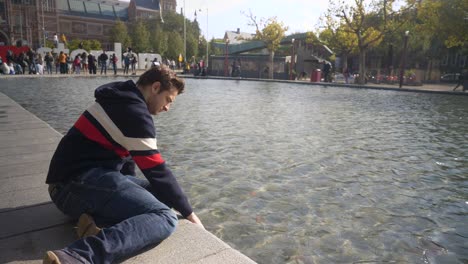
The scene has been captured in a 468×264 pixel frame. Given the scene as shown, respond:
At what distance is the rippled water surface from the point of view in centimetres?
304

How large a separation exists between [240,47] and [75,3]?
50.3 meters

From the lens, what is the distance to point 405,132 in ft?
27.3

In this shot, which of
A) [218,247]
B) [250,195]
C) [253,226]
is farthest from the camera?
[250,195]

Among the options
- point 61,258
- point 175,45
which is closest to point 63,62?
point 61,258

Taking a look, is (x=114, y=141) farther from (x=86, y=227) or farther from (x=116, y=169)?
(x=86, y=227)

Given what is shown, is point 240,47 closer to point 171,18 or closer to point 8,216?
point 171,18

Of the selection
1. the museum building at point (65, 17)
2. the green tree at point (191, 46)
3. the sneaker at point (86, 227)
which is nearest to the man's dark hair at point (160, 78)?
the sneaker at point (86, 227)

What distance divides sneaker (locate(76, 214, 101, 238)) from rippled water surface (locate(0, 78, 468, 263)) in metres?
1.21

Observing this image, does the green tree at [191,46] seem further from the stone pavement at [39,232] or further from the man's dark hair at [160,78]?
the man's dark hair at [160,78]

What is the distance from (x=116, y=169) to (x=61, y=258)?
2.71ft

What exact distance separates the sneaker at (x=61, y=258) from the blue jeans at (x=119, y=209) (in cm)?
18

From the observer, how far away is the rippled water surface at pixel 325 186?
3.04 meters

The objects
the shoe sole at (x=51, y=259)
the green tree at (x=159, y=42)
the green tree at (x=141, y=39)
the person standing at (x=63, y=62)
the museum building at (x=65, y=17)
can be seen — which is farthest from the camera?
the green tree at (x=159, y=42)

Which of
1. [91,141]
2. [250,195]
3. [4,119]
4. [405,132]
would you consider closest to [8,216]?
[91,141]
